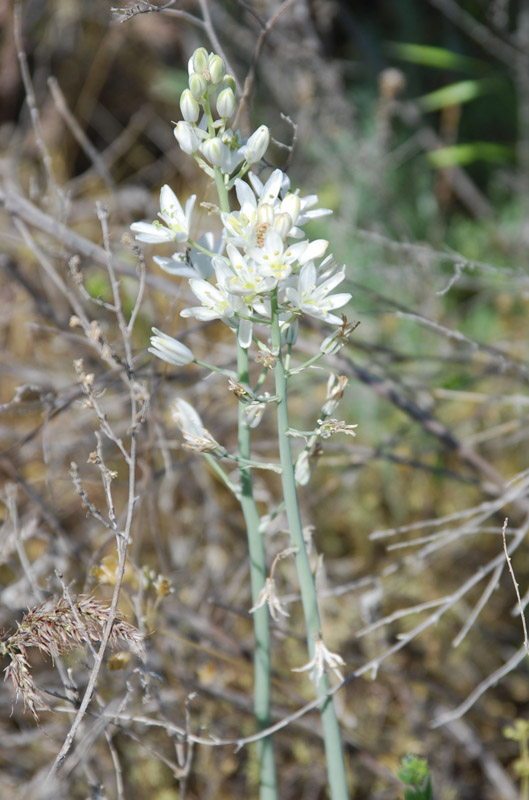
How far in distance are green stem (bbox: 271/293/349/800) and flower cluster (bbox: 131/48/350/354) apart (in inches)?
2.3

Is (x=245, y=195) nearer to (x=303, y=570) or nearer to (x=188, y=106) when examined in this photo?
(x=188, y=106)

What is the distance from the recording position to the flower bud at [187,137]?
1.12 metres

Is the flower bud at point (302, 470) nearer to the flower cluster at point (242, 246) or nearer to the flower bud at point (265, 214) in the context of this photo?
the flower cluster at point (242, 246)

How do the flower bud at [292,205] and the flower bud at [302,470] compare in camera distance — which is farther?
the flower bud at [302,470]

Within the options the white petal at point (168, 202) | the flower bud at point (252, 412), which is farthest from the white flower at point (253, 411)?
the white petal at point (168, 202)

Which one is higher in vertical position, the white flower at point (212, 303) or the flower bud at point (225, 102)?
the flower bud at point (225, 102)

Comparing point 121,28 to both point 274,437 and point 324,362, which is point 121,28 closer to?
point 274,437

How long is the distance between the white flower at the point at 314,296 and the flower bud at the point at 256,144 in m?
0.22

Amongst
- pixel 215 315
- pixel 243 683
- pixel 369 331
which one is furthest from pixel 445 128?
pixel 215 315

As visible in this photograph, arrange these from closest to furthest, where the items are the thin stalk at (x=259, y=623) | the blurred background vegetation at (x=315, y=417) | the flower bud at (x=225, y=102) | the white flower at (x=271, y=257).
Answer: the white flower at (x=271, y=257) < the flower bud at (x=225, y=102) < the thin stalk at (x=259, y=623) < the blurred background vegetation at (x=315, y=417)

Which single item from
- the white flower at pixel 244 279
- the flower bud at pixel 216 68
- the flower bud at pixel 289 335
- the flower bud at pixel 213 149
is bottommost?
the flower bud at pixel 289 335

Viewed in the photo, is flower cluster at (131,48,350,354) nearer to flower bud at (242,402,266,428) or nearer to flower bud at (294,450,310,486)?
flower bud at (242,402,266,428)

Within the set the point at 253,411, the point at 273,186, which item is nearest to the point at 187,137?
the point at 273,186

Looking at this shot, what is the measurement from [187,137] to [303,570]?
71 centimetres
